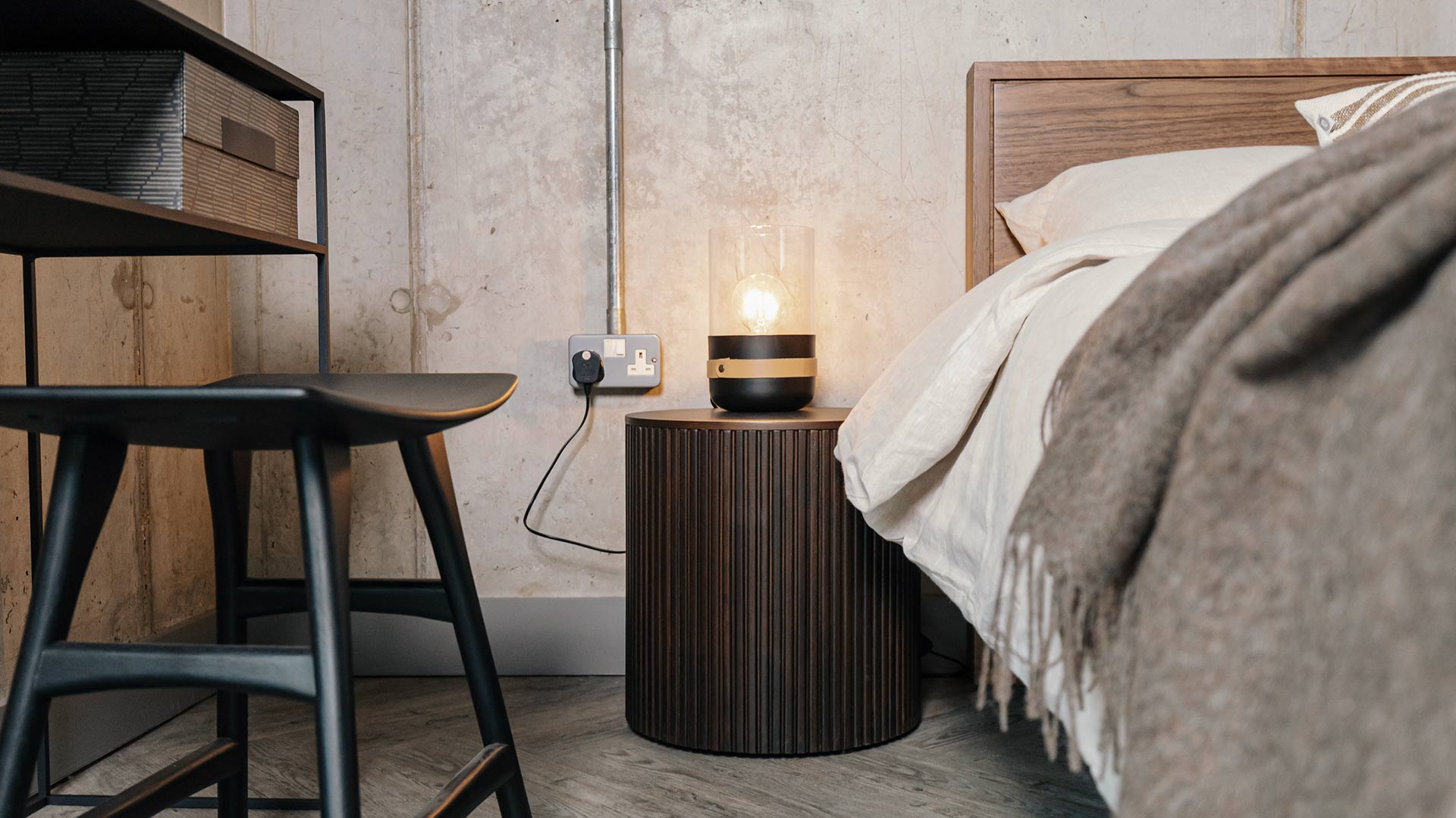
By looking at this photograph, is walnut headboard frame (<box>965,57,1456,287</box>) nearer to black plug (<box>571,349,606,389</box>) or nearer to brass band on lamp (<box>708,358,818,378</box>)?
brass band on lamp (<box>708,358,818,378</box>)

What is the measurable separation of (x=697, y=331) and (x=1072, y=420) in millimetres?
1357

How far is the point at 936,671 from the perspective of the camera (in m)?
1.83

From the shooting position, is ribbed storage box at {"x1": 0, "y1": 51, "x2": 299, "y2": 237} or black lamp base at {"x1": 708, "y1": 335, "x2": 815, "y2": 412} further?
black lamp base at {"x1": 708, "y1": 335, "x2": 815, "y2": 412}

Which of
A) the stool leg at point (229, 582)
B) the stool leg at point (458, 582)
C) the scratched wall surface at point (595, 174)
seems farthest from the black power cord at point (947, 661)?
the stool leg at point (229, 582)

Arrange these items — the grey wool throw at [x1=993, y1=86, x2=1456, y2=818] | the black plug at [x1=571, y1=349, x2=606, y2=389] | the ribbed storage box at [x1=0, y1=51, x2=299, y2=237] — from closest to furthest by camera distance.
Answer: the grey wool throw at [x1=993, y1=86, x2=1456, y2=818], the ribbed storage box at [x1=0, y1=51, x2=299, y2=237], the black plug at [x1=571, y1=349, x2=606, y2=389]

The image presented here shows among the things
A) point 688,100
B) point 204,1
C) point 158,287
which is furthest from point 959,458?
point 204,1

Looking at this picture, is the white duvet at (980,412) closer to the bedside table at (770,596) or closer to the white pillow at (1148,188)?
the bedside table at (770,596)

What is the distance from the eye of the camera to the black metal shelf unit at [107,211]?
86cm

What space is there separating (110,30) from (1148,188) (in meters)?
1.34

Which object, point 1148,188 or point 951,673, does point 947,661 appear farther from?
point 1148,188

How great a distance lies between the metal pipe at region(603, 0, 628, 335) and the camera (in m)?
1.79

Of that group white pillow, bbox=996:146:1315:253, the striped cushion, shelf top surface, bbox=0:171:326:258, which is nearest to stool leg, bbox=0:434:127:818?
shelf top surface, bbox=0:171:326:258

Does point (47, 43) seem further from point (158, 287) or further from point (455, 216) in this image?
point (455, 216)

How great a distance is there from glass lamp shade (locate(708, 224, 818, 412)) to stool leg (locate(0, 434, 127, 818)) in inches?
37.2
